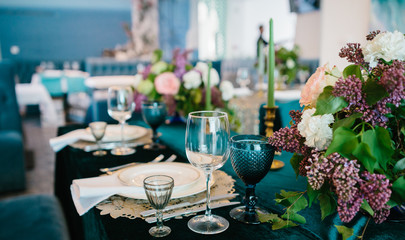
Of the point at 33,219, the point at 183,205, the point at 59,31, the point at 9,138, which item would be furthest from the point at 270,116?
the point at 59,31

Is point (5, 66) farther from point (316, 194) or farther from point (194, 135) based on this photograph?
point (316, 194)

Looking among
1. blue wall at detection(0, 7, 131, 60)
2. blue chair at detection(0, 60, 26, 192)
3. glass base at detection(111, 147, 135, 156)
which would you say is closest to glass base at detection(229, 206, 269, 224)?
glass base at detection(111, 147, 135, 156)

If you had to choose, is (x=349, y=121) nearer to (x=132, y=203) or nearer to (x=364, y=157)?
(x=364, y=157)

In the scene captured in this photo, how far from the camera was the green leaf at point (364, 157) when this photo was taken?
507mm

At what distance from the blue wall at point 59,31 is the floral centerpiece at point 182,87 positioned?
8417mm

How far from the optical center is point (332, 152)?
528 mm

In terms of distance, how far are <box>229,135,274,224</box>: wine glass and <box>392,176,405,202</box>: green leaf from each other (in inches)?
8.4

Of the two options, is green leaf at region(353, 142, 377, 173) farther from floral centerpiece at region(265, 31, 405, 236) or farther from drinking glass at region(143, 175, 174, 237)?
drinking glass at region(143, 175, 174, 237)

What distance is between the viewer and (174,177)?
2.84 ft

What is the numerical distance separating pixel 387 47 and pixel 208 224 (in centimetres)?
44

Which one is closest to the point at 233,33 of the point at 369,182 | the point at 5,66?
the point at 5,66

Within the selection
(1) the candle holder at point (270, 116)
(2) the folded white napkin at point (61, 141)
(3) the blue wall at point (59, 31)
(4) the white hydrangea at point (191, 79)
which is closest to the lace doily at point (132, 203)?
(1) the candle holder at point (270, 116)

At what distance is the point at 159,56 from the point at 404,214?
128 centimetres

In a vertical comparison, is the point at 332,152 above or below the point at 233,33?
below
